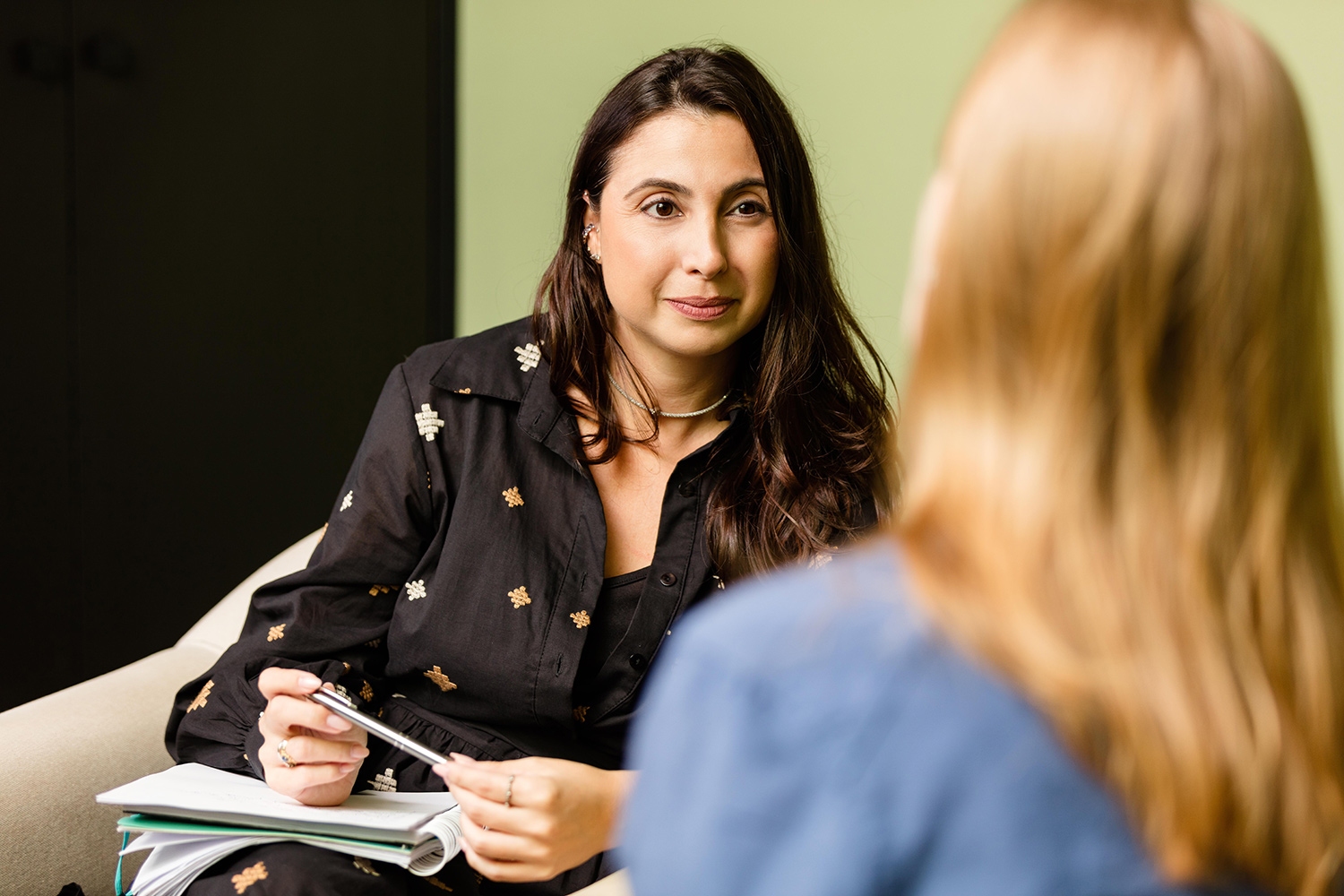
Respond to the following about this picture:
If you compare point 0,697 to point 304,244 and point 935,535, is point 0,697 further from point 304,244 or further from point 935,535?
point 935,535

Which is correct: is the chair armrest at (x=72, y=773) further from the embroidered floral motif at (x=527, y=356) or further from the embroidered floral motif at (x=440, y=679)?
the embroidered floral motif at (x=527, y=356)

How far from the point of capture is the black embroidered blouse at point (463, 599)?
1238mm

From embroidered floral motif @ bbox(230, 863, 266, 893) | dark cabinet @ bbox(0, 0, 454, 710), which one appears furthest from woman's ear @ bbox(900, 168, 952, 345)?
dark cabinet @ bbox(0, 0, 454, 710)

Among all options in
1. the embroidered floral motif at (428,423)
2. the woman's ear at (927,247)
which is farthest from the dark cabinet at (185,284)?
the woman's ear at (927,247)

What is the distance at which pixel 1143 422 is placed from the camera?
1.64ft

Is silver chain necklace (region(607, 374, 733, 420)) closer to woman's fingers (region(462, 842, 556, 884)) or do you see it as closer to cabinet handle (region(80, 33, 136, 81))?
woman's fingers (region(462, 842, 556, 884))

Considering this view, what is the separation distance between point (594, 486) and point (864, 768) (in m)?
0.86

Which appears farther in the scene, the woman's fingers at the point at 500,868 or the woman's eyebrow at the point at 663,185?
the woman's eyebrow at the point at 663,185

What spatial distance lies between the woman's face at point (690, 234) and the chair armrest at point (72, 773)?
30.9 inches

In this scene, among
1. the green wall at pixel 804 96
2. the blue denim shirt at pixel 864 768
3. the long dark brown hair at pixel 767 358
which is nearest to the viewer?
the blue denim shirt at pixel 864 768

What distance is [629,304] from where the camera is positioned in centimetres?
132

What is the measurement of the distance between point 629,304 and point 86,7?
1.26 meters

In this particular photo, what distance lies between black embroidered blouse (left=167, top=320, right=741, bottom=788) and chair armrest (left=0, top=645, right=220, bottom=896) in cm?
10

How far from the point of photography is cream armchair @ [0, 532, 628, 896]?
1.21 m
